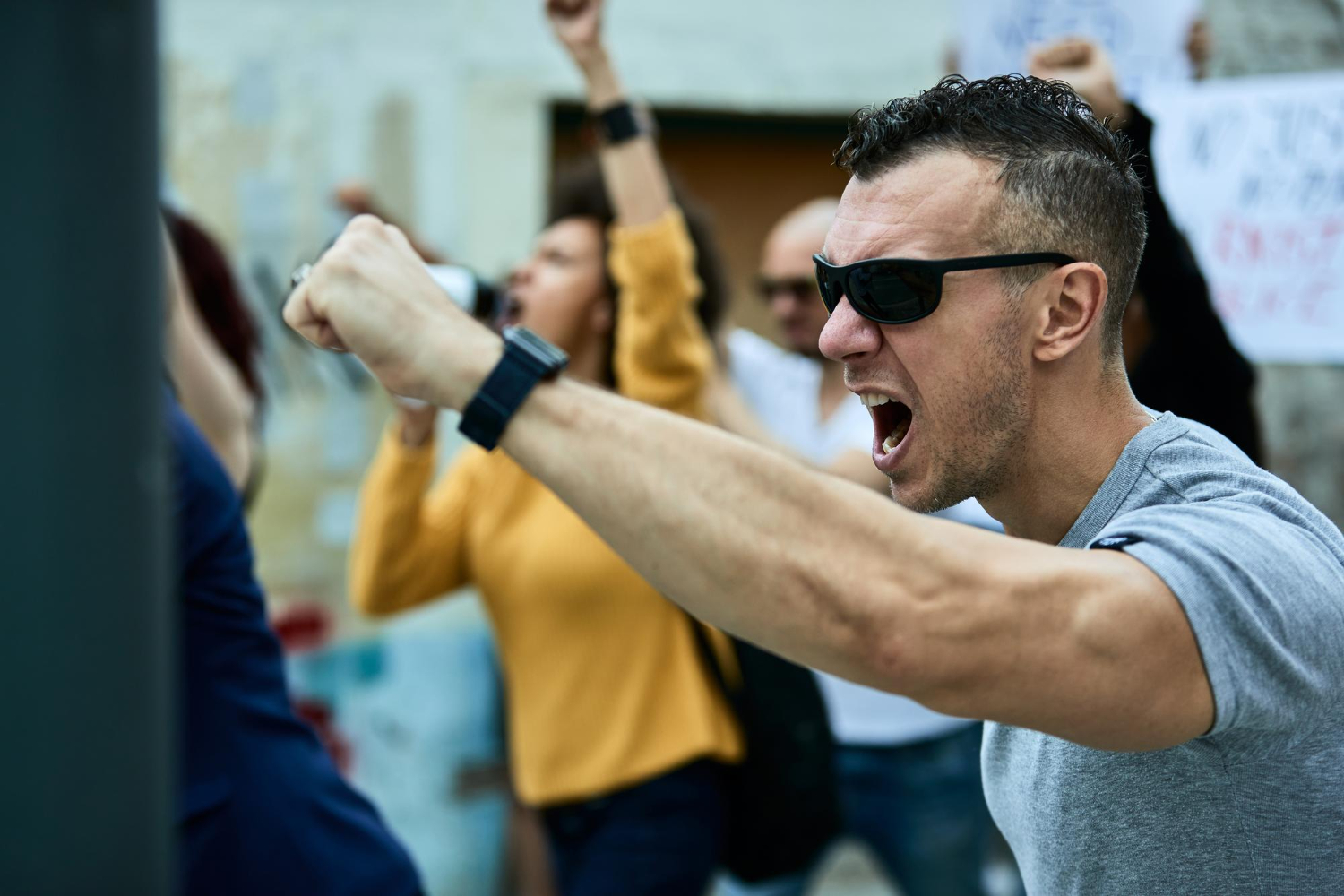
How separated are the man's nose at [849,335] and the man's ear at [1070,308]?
0.54 ft

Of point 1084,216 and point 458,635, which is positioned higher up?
point 1084,216

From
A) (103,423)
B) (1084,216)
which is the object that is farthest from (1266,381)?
(103,423)

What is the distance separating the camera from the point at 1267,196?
319 cm

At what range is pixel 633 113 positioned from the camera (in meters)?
2.90

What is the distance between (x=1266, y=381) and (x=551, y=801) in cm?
301

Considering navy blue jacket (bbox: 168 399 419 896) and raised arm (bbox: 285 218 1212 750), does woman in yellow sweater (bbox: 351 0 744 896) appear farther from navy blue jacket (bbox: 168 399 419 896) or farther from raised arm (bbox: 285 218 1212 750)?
raised arm (bbox: 285 218 1212 750)

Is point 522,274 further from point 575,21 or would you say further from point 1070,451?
point 1070,451

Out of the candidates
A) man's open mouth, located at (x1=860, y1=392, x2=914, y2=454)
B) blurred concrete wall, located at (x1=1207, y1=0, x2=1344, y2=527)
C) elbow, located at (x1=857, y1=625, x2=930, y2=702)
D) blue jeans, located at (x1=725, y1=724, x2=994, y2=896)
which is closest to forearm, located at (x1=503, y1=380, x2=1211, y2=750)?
elbow, located at (x1=857, y1=625, x2=930, y2=702)

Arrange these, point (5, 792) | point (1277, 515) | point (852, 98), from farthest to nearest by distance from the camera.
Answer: point (852, 98), point (1277, 515), point (5, 792)

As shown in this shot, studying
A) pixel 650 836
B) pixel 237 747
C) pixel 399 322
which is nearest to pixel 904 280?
pixel 399 322

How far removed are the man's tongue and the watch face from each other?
54 cm

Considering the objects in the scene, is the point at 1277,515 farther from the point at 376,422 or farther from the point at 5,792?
the point at 376,422

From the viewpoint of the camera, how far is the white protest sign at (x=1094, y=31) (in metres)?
3.24

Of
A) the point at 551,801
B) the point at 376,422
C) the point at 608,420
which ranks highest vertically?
the point at 608,420
